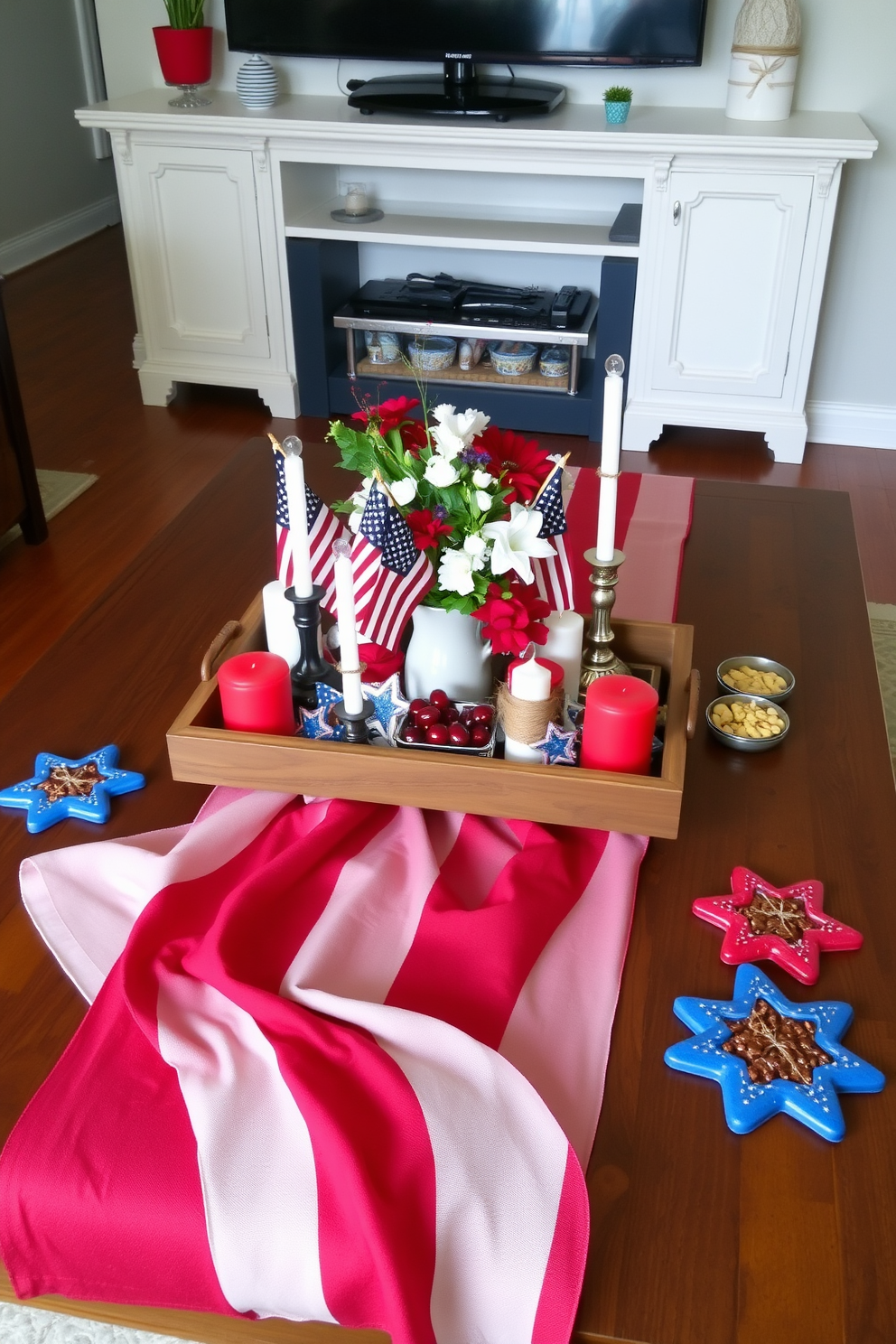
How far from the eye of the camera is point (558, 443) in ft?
10.8

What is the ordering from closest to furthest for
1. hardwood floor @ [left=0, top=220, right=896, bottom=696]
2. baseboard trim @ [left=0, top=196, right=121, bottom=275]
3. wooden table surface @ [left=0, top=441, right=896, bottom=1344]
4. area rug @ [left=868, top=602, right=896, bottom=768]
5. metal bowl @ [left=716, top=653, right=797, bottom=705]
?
wooden table surface @ [left=0, top=441, right=896, bottom=1344], metal bowl @ [left=716, top=653, right=797, bottom=705], area rug @ [left=868, top=602, right=896, bottom=768], hardwood floor @ [left=0, top=220, right=896, bottom=696], baseboard trim @ [left=0, top=196, right=121, bottom=275]

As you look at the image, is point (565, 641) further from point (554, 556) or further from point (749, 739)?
point (749, 739)

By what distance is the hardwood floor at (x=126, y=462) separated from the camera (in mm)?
2688

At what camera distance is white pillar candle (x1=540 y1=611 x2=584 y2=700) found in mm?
1215

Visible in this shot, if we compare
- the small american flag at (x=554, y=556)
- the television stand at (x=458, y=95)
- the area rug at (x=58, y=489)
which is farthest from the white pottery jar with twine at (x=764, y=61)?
the small american flag at (x=554, y=556)

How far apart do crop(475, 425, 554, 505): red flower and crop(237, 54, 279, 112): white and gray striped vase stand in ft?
7.71

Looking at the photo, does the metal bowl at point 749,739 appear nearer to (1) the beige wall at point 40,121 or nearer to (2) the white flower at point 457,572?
(2) the white flower at point 457,572

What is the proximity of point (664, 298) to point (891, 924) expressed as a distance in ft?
7.55

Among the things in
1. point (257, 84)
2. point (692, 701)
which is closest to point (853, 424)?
point (257, 84)

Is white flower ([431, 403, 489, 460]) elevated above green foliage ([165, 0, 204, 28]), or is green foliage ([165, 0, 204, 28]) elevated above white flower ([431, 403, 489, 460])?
green foliage ([165, 0, 204, 28])

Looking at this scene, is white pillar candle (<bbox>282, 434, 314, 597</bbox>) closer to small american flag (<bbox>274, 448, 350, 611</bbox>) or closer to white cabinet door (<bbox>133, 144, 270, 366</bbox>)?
small american flag (<bbox>274, 448, 350, 611</bbox>)

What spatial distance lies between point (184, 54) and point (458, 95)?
76 centimetres

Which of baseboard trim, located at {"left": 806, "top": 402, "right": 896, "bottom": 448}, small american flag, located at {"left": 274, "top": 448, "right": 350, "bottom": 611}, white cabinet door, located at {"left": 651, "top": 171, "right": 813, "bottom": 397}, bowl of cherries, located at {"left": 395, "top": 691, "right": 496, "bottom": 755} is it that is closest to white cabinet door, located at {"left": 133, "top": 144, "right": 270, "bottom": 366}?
white cabinet door, located at {"left": 651, "top": 171, "right": 813, "bottom": 397}

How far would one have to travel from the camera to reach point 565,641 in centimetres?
122
